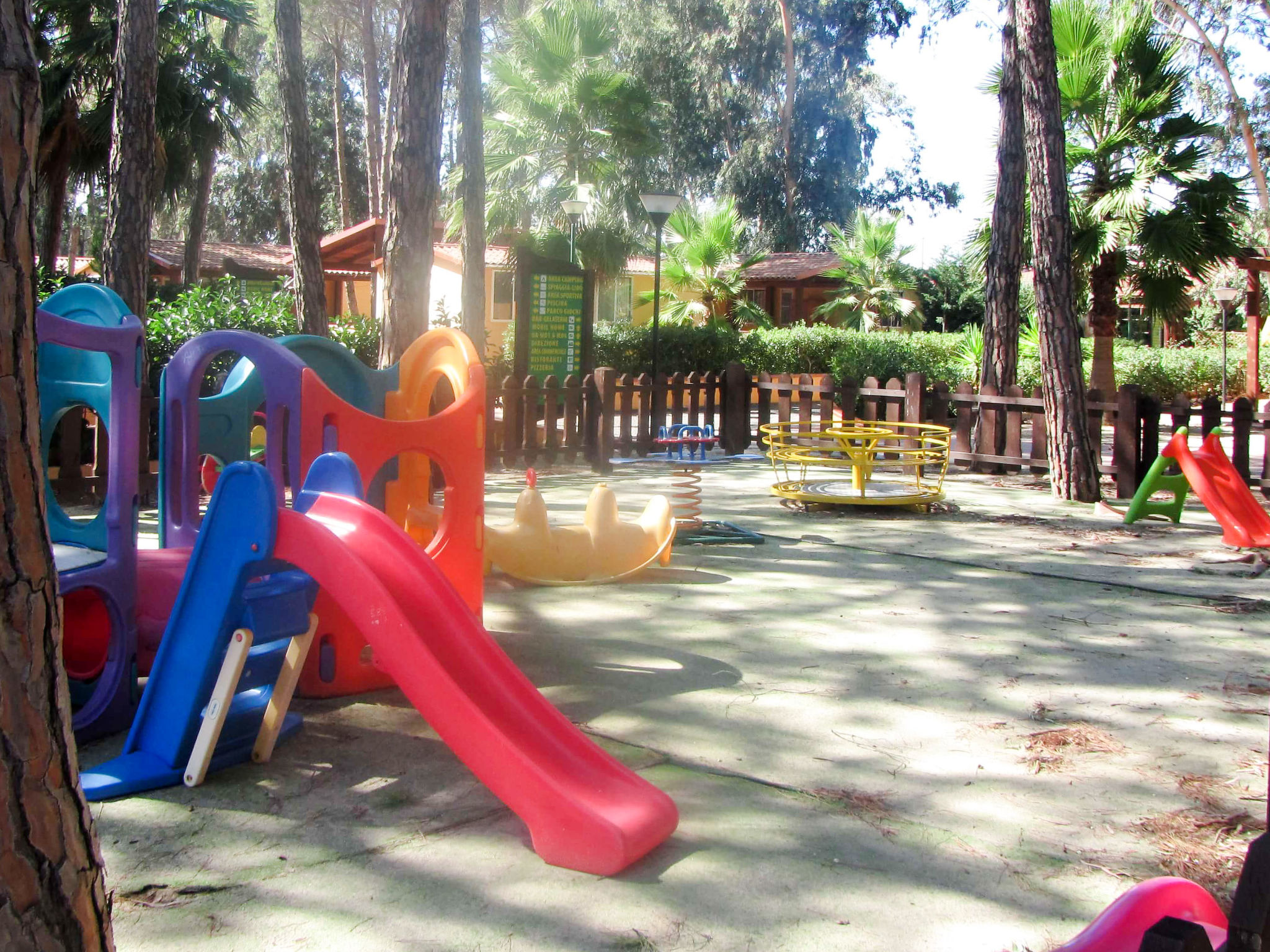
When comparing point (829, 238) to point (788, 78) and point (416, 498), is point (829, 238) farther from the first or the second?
point (416, 498)

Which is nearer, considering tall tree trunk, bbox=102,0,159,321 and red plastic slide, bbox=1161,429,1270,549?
red plastic slide, bbox=1161,429,1270,549

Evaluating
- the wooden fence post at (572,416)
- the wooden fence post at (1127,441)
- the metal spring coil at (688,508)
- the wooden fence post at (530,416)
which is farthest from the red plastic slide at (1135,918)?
the wooden fence post at (572,416)

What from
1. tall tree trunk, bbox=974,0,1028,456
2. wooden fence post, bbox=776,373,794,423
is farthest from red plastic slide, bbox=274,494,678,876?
wooden fence post, bbox=776,373,794,423

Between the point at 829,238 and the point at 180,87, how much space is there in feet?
106

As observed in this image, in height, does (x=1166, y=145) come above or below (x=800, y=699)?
above

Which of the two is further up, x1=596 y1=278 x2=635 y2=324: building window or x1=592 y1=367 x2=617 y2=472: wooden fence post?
x1=596 y1=278 x2=635 y2=324: building window

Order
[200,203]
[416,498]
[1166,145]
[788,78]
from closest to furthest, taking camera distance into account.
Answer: [416,498] → [1166,145] → [200,203] → [788,78]

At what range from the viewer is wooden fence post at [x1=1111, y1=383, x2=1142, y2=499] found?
11.1m

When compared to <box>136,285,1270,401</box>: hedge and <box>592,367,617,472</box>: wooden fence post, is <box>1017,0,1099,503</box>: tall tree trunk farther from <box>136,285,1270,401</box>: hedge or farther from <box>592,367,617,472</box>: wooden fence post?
<box>136,285,1270,401</box>: hedge

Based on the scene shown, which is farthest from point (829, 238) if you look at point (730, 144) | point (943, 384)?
point (943, 384)

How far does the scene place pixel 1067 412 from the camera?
10.5 meters

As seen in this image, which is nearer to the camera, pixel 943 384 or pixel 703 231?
pixel 943 384

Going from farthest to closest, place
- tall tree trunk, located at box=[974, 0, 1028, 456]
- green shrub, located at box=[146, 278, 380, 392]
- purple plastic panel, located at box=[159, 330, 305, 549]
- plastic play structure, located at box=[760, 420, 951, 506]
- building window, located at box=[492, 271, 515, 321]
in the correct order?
building window, located at box=[492, 271, 515, 321] < tall tree trunk, located at box=[974, 0, 1028, 456] < green shrub, located at box=[146, 278, 380, 392] < plastic play structure, located at box=[760, 420, 951, 506] < purple plastic panel, located at box=[159, 330, 305, 549]

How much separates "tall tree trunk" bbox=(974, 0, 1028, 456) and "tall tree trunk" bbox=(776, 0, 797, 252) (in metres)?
30.5
